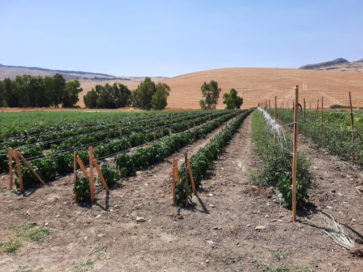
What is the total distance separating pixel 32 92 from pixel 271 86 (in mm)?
76545

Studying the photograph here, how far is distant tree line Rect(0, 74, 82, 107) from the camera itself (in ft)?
255

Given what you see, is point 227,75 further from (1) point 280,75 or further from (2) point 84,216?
(2) point 84,216

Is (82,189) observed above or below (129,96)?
below

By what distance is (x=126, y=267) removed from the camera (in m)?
4.53

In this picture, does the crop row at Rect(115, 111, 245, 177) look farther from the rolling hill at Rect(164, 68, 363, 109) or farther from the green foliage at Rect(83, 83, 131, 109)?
the green foliage at Rect(83, 83, 131, 109)

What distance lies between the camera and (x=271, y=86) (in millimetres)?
101500

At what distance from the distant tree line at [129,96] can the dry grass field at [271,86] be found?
9.96 metres

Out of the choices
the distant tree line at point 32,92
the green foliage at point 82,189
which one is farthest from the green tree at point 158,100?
the green foliage at point 82,189

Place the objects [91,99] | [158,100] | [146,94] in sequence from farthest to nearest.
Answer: [91,99] → [146,94] → [158,100]

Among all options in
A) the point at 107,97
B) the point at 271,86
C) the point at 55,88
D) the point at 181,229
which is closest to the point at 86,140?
the point at 181,229

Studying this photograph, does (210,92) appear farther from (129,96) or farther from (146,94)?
(129,96)

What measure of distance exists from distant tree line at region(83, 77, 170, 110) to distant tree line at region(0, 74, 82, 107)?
8.92 metres

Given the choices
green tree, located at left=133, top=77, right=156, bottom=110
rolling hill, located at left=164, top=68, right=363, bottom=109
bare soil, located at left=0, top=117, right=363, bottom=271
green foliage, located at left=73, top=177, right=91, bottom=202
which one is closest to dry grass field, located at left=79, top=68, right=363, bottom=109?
rolling hill, located at left=164, top=68, right=363, bottom=109

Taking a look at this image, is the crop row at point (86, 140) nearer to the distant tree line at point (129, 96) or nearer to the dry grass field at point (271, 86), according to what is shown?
the distant tree line at point (129, 96)
